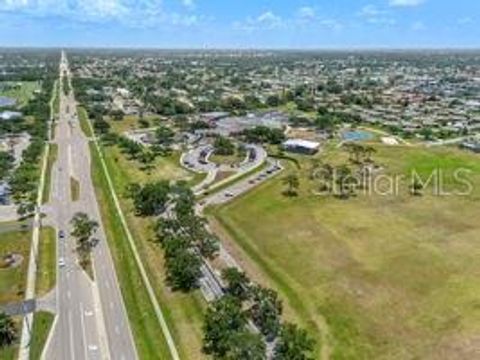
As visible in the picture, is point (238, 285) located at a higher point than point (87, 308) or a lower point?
higher

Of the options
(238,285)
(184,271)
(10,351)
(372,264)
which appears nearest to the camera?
(10,351)

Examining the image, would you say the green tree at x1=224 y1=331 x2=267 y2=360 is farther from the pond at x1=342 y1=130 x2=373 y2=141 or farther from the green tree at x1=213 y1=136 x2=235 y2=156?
the pond at x1=342 y1=130 x2=373 y2=141

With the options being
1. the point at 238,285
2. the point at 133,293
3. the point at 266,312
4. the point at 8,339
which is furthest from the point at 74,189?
the point at 266,312

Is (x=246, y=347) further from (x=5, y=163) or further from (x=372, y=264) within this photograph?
(x=5, y=163)

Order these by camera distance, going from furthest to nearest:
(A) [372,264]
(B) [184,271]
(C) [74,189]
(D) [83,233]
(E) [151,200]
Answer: (C) [74,189], (E) [151,200], (D) [83,233], (A) [372,264], (B) [184,271]

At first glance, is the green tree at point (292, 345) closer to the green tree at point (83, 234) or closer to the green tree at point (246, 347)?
the green tree at point (246, 347)

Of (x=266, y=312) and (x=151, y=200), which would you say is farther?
(x=151, y=200)

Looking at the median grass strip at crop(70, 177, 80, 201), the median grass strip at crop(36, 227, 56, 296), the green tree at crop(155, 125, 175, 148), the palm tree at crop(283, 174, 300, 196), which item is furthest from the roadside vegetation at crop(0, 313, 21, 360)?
the green tree at crop(155, 125, 175, 148)
